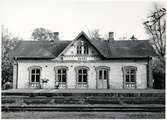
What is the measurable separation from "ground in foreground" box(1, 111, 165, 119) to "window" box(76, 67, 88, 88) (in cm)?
858

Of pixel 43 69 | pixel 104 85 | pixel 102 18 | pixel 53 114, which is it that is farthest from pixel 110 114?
pixel 43 69

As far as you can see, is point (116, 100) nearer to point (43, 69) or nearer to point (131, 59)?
point (131, 59)

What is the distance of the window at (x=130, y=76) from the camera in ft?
63.8

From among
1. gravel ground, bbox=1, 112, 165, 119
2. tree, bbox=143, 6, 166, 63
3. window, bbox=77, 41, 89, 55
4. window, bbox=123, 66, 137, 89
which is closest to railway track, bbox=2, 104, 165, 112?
gravel ground, bbox=1, 112, 165, 119

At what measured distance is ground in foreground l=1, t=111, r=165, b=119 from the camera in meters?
10.4

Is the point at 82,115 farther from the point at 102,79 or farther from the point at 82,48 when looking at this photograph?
the point at 82,48

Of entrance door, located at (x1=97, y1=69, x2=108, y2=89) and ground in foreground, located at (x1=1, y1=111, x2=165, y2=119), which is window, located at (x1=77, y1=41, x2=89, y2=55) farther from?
ground in foreground, located at (x1=1, y1=111, x2=165, y2=119)

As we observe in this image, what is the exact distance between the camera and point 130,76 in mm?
19594

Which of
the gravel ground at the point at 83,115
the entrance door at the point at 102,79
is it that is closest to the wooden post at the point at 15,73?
the entrance door at the point at 102,79

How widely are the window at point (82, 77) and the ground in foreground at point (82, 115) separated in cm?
858

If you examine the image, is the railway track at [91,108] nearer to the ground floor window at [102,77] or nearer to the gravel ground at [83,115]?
the gravel ground at [83,115]

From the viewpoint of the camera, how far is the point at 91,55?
767 inches

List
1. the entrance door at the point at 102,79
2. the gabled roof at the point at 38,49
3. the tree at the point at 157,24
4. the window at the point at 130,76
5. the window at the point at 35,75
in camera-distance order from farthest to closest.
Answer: the gabled roof at the point at 38,49 < the window at the point at 35,75 < the entrance door at the point at 102,79 < the window at the point at 130,76 < the tree at the point at 157,24

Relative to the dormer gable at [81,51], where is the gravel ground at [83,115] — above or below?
below
